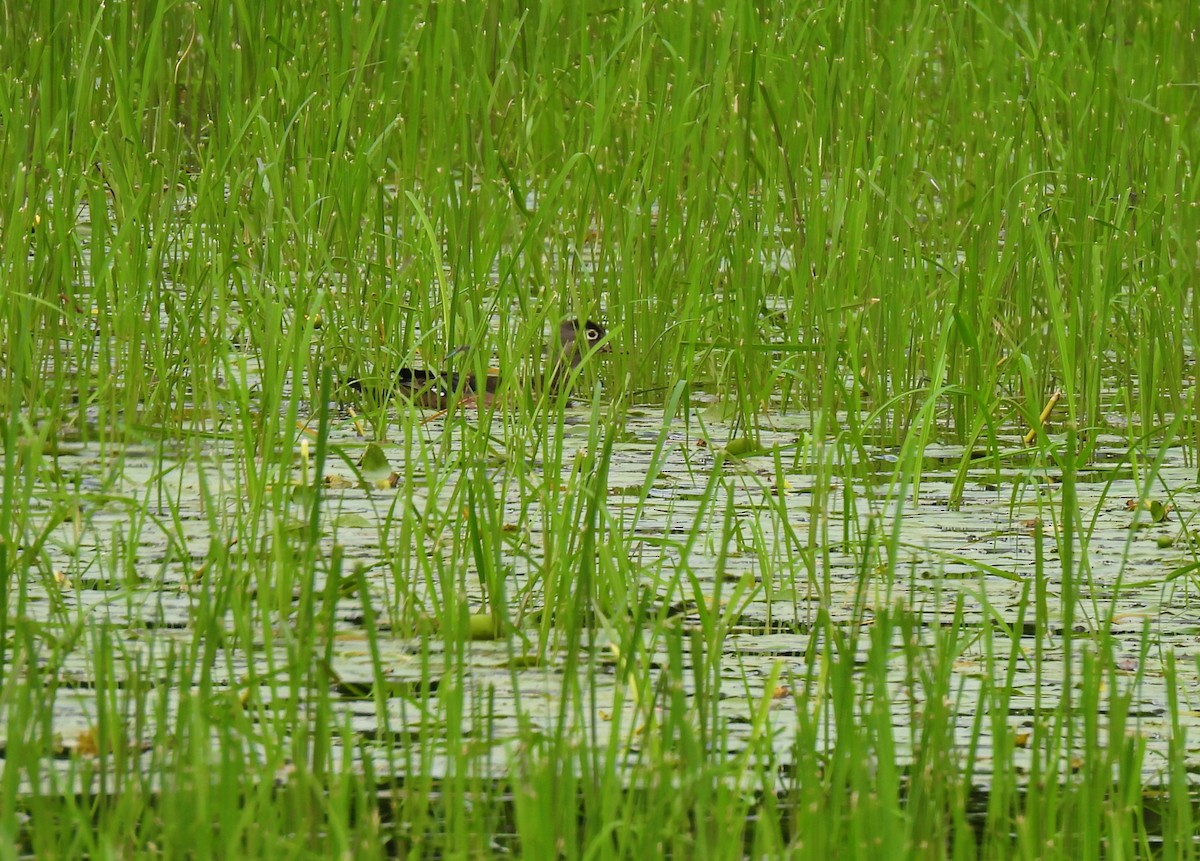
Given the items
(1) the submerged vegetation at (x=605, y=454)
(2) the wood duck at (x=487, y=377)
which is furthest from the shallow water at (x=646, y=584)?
(2) the wood duck at (x=487, y=377)

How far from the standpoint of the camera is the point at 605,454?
9.55 feet

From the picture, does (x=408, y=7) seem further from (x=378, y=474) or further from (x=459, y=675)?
(x=459, y=675)

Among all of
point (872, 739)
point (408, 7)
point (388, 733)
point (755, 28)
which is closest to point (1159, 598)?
point (872, 739)

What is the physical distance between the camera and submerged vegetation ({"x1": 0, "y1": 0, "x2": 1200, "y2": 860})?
7.43 ft

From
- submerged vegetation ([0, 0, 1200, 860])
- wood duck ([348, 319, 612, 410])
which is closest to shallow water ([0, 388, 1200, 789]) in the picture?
submerged vegetation ([0, 0, 1200, 860])

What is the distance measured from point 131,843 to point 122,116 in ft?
11.0

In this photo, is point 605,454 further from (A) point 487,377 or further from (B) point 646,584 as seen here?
(A) point 487,377

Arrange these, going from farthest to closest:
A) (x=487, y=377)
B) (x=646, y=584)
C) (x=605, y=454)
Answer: (x=487, y=377), (x=646, y=584), (x=605, y=454)

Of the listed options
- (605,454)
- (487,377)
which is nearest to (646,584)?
(605,454)

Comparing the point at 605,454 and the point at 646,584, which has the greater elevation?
the point at 605,454

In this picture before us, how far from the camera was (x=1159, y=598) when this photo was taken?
332cm

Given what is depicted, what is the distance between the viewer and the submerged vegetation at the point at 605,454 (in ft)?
7.43

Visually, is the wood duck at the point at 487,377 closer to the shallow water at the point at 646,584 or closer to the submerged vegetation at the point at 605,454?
the submerged vegetation at the point at 605,454

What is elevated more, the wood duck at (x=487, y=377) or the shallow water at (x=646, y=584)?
the wood duck at (x=487, y=377)
